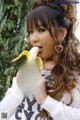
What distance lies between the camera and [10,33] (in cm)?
296

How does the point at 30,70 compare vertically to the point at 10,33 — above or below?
below

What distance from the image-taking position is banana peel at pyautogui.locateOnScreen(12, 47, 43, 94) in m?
1.25

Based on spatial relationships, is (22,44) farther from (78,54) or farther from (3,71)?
(78,54)

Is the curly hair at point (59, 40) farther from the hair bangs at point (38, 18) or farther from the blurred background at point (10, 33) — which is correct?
the blurred background at point (10, 33)

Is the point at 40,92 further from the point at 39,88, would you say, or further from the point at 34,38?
the point at 34,38

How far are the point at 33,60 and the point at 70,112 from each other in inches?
8.7

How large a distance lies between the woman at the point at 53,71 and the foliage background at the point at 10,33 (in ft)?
4.78

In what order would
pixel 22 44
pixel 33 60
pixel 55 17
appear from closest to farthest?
pixel 33 60 < pixel 55 17 < pixel 22 44

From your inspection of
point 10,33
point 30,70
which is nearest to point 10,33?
point 10,33

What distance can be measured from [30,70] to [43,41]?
0.13 m

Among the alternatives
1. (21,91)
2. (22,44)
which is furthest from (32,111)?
(22,44)

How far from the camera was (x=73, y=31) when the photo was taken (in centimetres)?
143

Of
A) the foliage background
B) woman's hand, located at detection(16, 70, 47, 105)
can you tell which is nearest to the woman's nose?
woman's hand, located at detection(16, 70, 47, 105)

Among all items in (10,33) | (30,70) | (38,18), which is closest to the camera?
(30,70)
